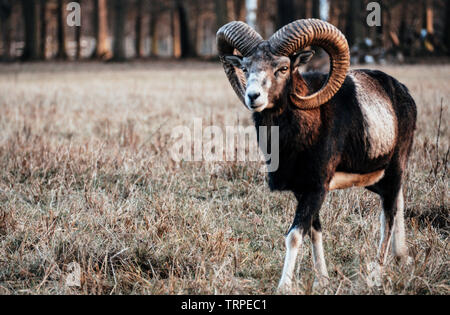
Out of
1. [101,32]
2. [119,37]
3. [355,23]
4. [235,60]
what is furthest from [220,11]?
[235,60]

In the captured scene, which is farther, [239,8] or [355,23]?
[239,8]

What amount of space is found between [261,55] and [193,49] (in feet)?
114

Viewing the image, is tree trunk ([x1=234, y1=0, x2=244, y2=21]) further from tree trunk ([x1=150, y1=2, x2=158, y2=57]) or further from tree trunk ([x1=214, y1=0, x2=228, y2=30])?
tree trunk ([x1=214, y1=0, x2=228, y2=30])

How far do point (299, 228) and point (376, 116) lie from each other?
3.61ft

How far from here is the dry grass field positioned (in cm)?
363

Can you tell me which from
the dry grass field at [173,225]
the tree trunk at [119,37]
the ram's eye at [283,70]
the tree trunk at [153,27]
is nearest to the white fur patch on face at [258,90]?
the ram's eye at [283,70]

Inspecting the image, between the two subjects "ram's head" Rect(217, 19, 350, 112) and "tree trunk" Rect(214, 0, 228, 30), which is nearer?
"ram's head" Rect(217, 19, 350, 112)

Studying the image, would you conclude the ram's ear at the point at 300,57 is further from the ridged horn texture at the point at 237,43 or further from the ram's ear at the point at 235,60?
the ram's ear at the point at 235,60

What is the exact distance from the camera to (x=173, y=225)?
4535mm

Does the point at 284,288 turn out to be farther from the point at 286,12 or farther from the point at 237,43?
the point at 286,12

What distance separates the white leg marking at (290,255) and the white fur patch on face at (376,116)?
886mm

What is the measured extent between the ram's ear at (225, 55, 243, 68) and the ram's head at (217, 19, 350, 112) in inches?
2.9

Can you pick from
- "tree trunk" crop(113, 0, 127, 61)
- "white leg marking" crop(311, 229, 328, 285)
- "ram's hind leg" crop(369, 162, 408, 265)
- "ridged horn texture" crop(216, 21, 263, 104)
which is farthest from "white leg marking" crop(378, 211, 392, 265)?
"tree trunk" crop(113, 0, 127, 61)
